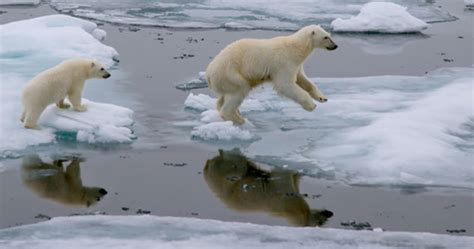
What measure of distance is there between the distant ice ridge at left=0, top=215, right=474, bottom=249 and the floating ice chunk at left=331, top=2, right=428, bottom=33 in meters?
7.37

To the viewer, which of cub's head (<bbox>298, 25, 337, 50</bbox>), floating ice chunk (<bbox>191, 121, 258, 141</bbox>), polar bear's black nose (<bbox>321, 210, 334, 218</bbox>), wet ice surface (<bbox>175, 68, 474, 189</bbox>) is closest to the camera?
polar bear's black nose (<bbox>321, 210, 334, 218</bbox>)

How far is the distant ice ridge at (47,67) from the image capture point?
757 centimetres

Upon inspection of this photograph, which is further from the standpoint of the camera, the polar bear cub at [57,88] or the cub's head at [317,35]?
the cub's head at [317,35]

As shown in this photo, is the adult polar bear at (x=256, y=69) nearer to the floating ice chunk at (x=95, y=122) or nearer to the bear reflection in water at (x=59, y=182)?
the floating ice chunk at (x=95, y=122)

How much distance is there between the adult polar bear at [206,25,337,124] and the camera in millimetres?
8031

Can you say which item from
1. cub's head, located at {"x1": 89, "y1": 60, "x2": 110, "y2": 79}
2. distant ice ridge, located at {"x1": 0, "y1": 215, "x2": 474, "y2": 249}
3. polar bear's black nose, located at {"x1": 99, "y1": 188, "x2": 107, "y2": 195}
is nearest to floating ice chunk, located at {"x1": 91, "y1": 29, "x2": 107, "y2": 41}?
cub's head, located at {"x1": 89, "y1": 60, "x2": 110, "y2": 79}

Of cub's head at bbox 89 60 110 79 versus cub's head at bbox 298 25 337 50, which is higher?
cub's head at bbox 298 25 337 50

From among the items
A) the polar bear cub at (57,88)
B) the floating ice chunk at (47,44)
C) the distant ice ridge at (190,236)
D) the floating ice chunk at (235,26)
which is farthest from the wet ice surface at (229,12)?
the distant ice ridge at (190,236)

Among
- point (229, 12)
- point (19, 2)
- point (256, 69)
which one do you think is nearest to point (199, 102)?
point (256, 69)

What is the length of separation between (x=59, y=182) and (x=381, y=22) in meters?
7.26

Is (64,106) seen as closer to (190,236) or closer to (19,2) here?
(190,236)

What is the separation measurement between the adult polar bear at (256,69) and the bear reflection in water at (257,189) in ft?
2.66

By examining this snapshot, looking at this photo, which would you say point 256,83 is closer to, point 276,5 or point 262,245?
point 262,245

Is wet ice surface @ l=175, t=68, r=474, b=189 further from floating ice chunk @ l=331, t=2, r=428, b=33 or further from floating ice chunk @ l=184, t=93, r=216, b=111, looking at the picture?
floating ice chunk @ l=331, t=2, r=428, b=33
